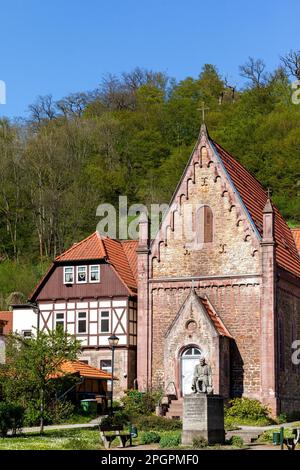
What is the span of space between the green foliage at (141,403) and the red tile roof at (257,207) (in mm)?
9551

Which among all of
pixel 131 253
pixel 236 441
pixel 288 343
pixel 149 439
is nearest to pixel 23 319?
pixel 131 253

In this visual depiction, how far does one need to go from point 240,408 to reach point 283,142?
48962 millimetres

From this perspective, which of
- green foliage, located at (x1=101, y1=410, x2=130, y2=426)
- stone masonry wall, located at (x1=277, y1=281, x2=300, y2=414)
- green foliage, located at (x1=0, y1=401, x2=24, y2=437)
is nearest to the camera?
green foliage, located at (x1=0, y1=401, x2=24, y2=437)

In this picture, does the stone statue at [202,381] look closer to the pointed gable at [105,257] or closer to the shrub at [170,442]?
the shrub at [170,442]

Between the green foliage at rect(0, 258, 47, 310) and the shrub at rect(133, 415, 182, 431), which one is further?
the green foliage at rect(0, 258, 47, 310)

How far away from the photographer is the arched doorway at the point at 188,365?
47.4 meters

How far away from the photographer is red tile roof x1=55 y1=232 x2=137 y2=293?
57419mm

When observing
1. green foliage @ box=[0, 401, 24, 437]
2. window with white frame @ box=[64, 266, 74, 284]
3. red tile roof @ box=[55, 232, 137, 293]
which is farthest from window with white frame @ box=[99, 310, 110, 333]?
green foliage @ box=[0, 401, 24, 437]

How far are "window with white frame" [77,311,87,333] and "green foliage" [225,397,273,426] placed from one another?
14.0 meters

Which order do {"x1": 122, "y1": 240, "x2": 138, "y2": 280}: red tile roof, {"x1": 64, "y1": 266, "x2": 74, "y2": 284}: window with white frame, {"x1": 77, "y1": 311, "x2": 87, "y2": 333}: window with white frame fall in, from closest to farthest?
{"x1": 77, "y1": 311, "x2": 87, "y2": 333}: window with white frame → {"x1": 64, "y1": 266, "x2": 74, "y2": 284}: window with white frame → {"x1": 122, "y1": 240, "x2": 138, "y2": 280}: red tile roof

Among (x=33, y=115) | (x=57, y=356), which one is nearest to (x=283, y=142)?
(x=33, y=115)

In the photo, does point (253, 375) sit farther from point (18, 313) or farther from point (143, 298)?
point (18, 313)

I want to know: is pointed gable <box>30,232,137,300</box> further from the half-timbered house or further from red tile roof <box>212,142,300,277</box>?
red tile roof <box>212,142,300,277</box>

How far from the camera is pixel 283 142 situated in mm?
90062
